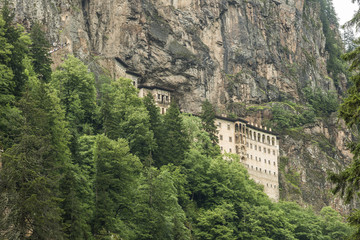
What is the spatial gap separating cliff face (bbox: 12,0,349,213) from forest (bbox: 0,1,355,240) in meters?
19.9

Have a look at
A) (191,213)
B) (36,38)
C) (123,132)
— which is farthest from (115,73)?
(191,213)

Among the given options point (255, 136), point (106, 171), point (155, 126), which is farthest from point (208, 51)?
point (106, 171)

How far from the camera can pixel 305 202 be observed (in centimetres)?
11881

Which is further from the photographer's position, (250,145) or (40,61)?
(250,145)

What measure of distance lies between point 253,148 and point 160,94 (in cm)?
2285

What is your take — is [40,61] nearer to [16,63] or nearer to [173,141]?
[16,63]

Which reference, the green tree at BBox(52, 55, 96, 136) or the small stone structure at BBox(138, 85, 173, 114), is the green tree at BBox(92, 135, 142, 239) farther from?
the small stone structure at BBox(138, 85, 173, 114)

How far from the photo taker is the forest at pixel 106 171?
114 feet

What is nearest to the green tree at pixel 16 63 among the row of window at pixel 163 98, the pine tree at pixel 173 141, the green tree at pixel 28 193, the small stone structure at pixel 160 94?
the green tree at pixel 28 193

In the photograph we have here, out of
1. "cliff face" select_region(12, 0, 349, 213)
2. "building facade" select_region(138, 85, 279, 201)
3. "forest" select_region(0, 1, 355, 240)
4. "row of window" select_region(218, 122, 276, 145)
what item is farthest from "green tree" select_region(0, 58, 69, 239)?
"row of window" select_region(218, 122, 276, 145)

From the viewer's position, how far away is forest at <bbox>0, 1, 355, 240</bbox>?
114 feet

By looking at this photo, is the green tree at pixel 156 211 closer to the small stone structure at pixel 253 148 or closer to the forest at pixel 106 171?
the forest at pixel 106 171

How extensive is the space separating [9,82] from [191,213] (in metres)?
28.8

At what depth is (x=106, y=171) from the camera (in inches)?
2080
